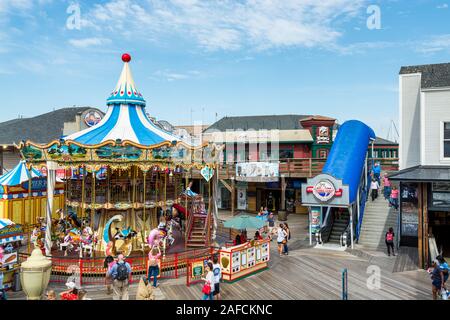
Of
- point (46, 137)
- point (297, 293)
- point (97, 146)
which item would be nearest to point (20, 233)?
point (97, 146)

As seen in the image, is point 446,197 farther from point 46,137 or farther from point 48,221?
point 46,137

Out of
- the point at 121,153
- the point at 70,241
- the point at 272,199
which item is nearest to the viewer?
the point at 121,153

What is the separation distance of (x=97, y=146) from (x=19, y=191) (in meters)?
9.13

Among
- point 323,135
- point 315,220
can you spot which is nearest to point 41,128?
point 323,135

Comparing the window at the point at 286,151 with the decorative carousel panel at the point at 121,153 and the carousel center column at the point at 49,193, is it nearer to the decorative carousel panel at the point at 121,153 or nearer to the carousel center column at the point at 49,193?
the decorative carousel panel at the point at 121,153

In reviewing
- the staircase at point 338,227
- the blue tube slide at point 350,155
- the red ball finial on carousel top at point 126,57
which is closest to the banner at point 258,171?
the blue tube slide at point 350,155

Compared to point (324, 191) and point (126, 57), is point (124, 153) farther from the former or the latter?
point (324, 191)

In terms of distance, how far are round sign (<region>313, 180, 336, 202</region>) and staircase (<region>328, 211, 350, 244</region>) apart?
2.76 meters

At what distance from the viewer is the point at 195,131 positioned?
55.5 metres

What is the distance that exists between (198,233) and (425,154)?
10897 millimetres

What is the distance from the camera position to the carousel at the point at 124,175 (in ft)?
55.5

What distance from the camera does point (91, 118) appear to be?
3234 centimetres

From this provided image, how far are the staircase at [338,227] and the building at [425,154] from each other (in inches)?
115

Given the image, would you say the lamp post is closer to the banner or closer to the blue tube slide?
the blue tube slide
